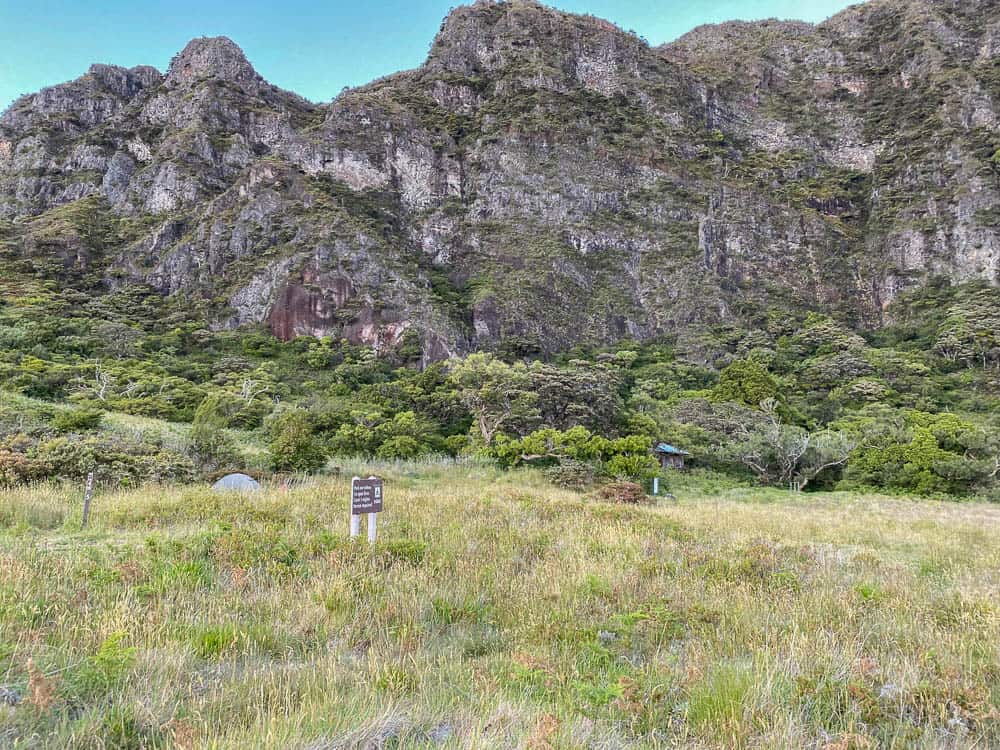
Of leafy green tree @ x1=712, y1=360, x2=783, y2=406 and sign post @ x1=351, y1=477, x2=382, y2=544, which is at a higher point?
leafy green tree @ x1=712, y1=360, x2=783, y2=406

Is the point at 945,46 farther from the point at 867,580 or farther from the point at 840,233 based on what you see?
the point at 867,580

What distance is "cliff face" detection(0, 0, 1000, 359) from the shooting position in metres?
49.8

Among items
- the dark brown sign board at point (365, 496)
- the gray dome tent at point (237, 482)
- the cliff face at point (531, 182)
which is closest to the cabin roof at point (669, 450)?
the gray dome tent at point (237, 482)

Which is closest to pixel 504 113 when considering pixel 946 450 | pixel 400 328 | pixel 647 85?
pixel 647 85

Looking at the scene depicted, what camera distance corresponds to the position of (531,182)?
201ft

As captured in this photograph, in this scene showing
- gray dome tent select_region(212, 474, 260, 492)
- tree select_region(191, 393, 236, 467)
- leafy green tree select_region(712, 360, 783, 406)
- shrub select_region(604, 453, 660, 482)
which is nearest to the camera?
gray dome tent select_region(212, 474, 260, 492)

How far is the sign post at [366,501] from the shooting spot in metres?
5.94

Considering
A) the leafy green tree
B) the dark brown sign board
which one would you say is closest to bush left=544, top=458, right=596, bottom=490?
the dark brown sign board

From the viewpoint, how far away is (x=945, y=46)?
71.9 metres

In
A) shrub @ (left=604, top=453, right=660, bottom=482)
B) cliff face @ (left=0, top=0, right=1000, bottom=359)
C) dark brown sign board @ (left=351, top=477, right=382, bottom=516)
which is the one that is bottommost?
shrub @ (left=604, top=453, right=660, bottom=482)

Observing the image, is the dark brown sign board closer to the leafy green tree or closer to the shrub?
the shrub

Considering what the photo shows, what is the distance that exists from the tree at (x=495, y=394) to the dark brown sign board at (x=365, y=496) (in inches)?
683

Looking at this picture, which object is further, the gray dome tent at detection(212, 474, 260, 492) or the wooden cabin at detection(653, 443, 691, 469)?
the wooden cabin at detection(653, 443, 691, 469)

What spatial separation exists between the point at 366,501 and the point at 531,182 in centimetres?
6090
